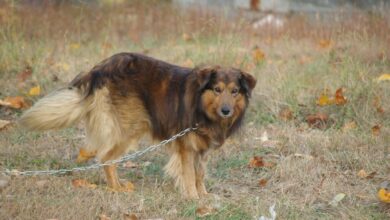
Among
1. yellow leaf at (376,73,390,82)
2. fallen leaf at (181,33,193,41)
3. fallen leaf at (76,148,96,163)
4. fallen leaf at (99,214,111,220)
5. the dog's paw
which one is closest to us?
fallen leaf at (99,214,111,220)

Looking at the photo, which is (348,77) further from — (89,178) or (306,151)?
(89,178)

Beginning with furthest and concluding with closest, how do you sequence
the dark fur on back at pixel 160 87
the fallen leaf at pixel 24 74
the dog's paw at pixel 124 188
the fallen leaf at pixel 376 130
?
the fallen leaf at pixel 24 74
the fallen leaf at pixel 376 130
the dark fur on back at pixel 160 87
the dog's paw at pixel 124 188

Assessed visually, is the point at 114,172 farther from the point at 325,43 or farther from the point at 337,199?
the point at 325,43

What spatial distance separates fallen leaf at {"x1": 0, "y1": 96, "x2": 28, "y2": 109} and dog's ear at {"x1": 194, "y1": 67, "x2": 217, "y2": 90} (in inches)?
124

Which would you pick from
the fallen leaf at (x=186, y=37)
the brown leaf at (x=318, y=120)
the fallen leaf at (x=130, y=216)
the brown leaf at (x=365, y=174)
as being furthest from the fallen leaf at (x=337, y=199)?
the fallen leaf at (x=186, y=37)

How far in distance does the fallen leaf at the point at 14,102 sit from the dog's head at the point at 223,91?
3.12 metres

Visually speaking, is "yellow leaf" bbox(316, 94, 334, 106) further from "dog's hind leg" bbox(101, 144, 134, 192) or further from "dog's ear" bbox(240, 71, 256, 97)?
"dog's hind leg" bbox(101, 144, 134, 192)

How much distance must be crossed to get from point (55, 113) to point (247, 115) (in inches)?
115

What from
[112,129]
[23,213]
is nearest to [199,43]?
[112,129]

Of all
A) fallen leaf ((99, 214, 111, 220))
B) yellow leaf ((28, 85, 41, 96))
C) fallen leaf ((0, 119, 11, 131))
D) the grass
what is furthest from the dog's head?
yellow leaf ((28, 85, 41, 96))

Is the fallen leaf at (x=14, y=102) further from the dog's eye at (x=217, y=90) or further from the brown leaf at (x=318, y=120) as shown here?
the brown leaf at (x=318, y=120)

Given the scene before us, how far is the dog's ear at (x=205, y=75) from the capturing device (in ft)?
19.8

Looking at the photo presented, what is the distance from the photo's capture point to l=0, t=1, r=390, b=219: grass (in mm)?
5547

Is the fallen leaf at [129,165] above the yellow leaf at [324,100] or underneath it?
underneath
